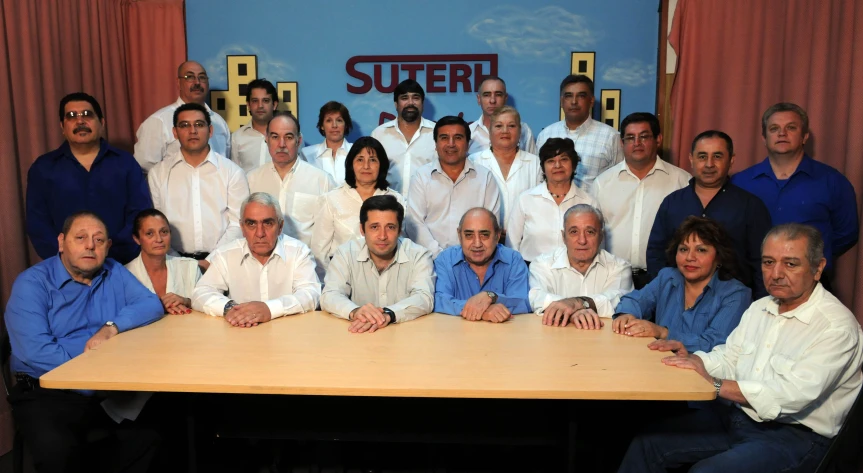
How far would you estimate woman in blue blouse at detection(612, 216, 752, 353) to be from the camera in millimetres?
2893

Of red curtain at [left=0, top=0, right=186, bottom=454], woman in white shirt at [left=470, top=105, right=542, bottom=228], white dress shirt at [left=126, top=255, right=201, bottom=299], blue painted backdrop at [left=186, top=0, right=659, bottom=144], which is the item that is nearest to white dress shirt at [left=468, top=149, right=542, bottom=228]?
woman in white shirt at [left=470, top=105, right=542, bottom=228]

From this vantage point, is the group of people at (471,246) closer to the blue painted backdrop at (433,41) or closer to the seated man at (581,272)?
the seated man at (581,272)

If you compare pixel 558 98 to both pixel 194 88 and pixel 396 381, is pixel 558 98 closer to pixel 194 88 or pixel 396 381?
pixel 194 88

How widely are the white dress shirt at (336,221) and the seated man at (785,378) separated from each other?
6.92ft

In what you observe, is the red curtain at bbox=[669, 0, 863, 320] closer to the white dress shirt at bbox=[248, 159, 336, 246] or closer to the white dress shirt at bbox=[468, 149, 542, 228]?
the white dress shirt at bbox=[468, 149, 542, 228]

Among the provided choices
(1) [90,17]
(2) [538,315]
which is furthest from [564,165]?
(1) [90,17]

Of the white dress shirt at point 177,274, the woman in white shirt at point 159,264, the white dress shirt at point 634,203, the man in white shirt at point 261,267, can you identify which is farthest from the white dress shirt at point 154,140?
the white dress shirt at point 634,203

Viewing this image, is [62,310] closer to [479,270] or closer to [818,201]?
[479,270]

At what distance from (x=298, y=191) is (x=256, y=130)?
3.35ft

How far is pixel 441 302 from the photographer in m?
3.38

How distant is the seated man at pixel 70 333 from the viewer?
281 centimetres

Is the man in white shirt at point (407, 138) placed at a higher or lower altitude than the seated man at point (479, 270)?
higher

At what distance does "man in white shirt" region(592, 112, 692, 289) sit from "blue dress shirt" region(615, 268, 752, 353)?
2.73 ft

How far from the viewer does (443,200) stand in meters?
4.28
